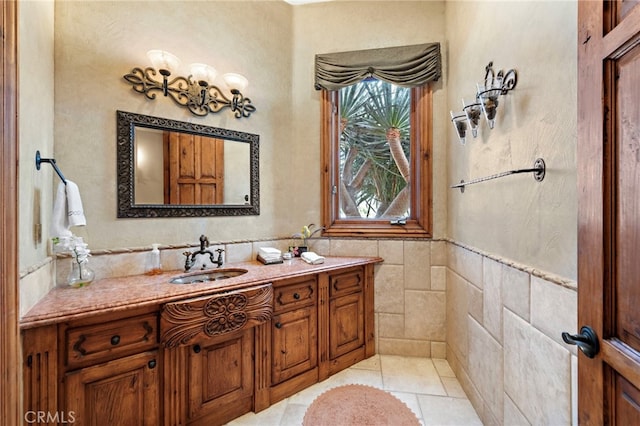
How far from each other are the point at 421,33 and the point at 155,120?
89.4 inches

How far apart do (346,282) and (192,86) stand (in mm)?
1878

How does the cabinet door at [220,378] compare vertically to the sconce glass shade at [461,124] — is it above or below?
below

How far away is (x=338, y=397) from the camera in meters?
1.91

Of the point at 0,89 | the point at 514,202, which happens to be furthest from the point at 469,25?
the point at 0,89

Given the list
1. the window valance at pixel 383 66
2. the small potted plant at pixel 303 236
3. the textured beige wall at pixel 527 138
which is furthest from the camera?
the small potted plant at pixel 303 236

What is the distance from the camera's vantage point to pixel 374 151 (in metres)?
2.64

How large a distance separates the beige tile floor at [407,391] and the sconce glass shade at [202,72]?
2.29 meters

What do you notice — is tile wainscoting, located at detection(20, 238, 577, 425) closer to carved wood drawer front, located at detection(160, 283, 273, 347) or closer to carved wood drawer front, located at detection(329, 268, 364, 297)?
carved wood drawer front, located at detection(329, 268, 364, 297)

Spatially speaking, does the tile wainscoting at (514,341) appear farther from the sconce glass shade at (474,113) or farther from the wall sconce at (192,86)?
the wall sconce at (192,86)

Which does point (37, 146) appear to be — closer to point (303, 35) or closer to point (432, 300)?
point (303, 35)

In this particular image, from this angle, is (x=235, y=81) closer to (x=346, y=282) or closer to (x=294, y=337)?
(x=346, y=282)

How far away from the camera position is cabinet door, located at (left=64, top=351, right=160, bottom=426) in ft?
4.06

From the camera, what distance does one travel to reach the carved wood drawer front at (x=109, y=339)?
122 cm

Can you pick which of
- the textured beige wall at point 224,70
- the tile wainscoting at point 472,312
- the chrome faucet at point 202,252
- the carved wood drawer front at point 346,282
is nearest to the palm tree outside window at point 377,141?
the textured beige wall at point 224,70
